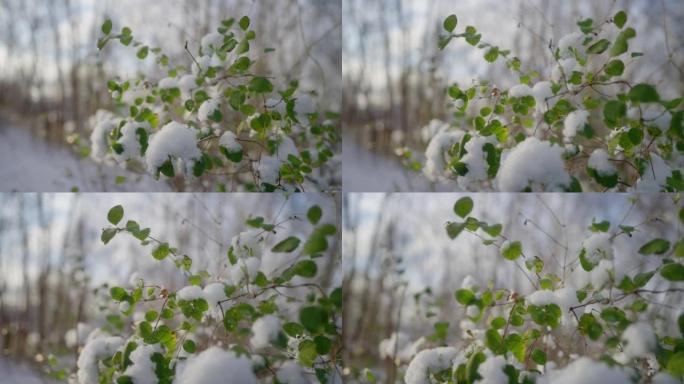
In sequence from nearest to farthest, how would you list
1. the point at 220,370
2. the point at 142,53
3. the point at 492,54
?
the point at 220,370, the point at 492,54, the point at 142,53

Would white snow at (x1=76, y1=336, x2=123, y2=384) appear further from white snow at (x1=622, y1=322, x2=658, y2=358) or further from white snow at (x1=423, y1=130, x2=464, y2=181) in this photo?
white snow at (x1=622, y1=322, x2=658, y2=358)

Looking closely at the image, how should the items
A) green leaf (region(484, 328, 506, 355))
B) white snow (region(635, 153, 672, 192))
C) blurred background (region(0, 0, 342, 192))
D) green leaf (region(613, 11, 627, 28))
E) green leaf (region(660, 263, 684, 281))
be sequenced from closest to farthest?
green leaf (region(660, 263, 684, 281))
green leaf (region(484, 328, 506, 355))
green leaf (region(613, 11, 627, 28))
white snow (region(635, 153, 672, 192))
blurred background (region(0, 0, 342, 192))

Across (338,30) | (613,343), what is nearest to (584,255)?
(613,343)

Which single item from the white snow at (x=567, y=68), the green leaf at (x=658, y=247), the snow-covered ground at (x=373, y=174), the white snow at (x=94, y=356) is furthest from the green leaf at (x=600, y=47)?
the white snow at (x=94, y=356)

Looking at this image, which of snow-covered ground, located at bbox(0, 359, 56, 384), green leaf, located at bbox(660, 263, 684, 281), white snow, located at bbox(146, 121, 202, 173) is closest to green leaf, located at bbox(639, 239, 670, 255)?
green leaf, located at bbox(660, 263, 684, 281)

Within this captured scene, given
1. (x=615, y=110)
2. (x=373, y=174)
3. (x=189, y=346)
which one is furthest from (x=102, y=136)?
(x=615, y=110)

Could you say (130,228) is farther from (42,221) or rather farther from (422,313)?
(422,313)

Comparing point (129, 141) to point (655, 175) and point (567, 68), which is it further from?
point (655, 175)
